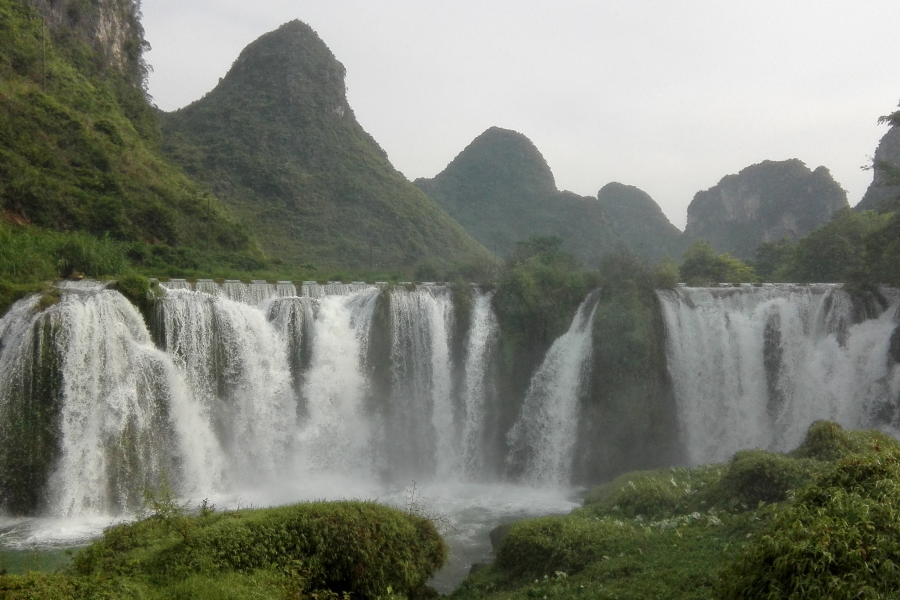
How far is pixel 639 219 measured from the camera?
74812 millimetres

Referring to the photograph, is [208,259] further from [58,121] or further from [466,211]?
[466,211]

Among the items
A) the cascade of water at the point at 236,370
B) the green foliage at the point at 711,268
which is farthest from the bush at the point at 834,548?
the green foliage at the point at 711,268

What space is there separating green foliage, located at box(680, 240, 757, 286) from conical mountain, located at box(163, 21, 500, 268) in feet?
33.8

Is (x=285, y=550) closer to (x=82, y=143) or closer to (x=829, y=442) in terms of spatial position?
(x=829, y=442)

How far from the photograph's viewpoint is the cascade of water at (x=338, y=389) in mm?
17078

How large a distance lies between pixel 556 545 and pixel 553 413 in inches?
359

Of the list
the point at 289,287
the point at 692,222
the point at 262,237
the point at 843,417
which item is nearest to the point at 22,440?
the point at 289,287

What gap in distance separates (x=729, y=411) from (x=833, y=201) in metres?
40.2

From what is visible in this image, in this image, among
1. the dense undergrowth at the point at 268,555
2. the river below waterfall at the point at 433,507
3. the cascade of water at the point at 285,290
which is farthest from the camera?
the cascade of water at the point at 285,290

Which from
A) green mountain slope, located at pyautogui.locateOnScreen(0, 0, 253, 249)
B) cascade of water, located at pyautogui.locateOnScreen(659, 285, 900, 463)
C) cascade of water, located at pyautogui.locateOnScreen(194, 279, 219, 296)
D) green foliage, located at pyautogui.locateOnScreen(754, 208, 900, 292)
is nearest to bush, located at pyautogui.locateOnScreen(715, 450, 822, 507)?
cascade of water, located at pyautogui.locateOnScreen(659, 285, 900, 463)

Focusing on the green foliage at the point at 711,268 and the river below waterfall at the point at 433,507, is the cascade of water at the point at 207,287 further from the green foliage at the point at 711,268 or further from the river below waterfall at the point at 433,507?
the green foliage at the point at 711,268

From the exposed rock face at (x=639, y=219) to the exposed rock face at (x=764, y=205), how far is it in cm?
484

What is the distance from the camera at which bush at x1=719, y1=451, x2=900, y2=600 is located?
4473 mm

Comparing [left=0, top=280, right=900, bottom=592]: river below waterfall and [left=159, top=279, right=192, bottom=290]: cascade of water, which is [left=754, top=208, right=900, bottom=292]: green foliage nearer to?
[left=0, top=280, right=900, bottom=592]: river below waterfall
